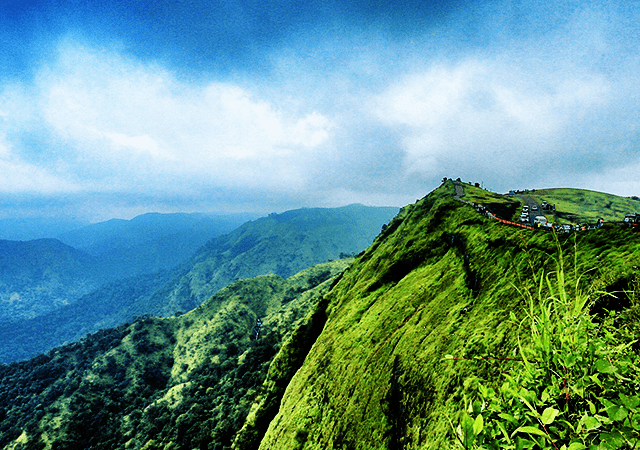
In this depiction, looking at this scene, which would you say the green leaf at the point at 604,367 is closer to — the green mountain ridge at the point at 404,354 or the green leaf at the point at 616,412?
the green mountain ridge at the point at 404,354

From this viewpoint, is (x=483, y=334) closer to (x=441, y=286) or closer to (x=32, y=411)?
(x=441, y=286)

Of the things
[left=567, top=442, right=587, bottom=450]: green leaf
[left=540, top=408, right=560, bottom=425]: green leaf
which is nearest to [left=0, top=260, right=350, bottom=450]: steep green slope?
[left=540, top=408, right=560, bottom=425]: green leaf

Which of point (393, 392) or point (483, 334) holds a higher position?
point (483, 334)

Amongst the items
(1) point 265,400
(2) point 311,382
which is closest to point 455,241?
(2) point 311,382

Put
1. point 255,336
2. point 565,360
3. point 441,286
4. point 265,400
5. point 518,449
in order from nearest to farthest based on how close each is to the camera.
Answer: point 518,449 < point 565,360 < point 441,286 < point 265,400 < point 255,336

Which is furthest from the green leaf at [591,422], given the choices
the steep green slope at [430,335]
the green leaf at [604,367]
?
the steep green slope at [430,335]

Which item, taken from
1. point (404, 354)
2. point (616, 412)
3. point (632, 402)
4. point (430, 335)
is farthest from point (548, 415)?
point (404, 354)

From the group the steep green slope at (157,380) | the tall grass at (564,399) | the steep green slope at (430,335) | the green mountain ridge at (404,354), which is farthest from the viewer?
the steep green slope at (157,380)
